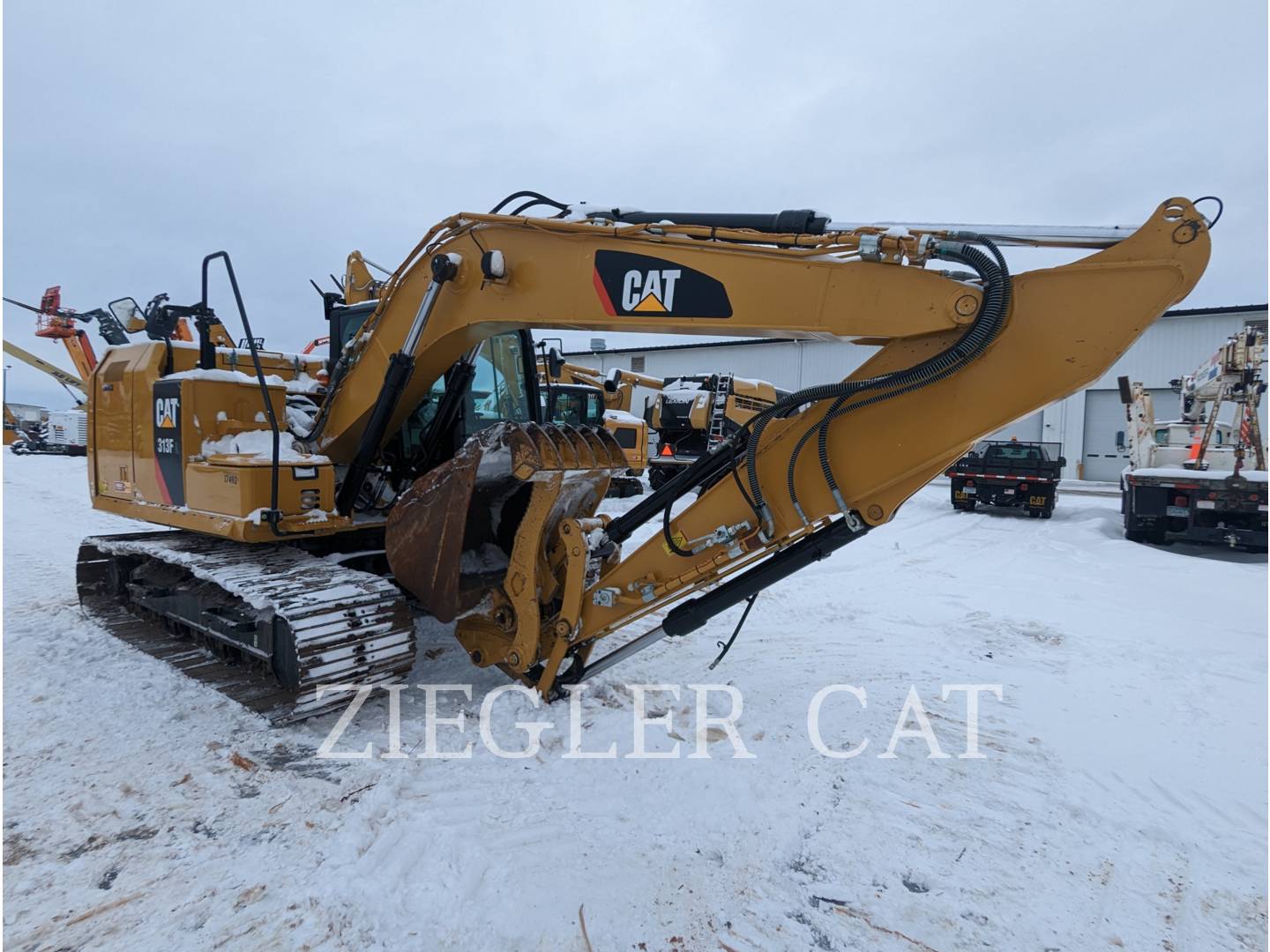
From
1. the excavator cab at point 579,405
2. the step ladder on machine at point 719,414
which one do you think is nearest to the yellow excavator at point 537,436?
the excavator cab at point 579,405

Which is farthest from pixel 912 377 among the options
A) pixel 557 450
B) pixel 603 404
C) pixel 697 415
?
pixel 697 415

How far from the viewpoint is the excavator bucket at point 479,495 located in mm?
3801

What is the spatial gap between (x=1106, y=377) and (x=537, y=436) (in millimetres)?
27715

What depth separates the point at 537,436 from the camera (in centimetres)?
385

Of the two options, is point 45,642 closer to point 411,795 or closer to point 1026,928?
point 411,795

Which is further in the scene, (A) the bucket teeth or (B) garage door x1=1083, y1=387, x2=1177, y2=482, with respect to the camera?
(B) garage door x1=1083, y1=387, x2=1177, y2=482

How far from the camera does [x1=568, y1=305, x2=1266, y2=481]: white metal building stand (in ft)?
85.3

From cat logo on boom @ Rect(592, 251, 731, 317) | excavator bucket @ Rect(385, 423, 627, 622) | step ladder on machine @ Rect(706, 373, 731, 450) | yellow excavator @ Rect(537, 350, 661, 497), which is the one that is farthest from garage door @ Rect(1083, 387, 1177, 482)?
cat logo on boom @ Rect(592, 251, 731, 317)

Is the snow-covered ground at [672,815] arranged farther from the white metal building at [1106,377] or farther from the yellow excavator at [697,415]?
the white metal building at [1106,377]

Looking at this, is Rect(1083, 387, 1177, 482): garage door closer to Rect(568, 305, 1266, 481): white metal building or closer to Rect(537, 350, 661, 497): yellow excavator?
Rect(568, 305, 1266, 481): white metal building

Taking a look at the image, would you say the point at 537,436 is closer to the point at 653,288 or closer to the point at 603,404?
the point at 653,288

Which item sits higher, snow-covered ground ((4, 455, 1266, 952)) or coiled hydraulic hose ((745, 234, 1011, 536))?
A: coiled hydraulic hose ((745, 234, 1011, 536))

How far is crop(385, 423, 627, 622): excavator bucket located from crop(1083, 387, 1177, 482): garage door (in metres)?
29.6

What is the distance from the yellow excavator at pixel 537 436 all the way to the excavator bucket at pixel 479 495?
0.05ft
